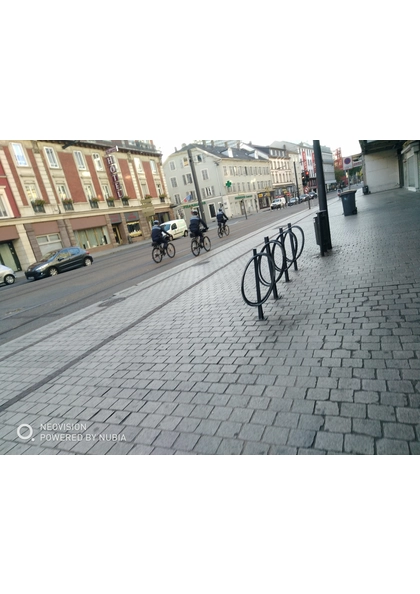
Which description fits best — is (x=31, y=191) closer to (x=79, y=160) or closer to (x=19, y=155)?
(x=19, y=155)

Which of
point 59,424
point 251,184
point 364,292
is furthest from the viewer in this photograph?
point 251,184

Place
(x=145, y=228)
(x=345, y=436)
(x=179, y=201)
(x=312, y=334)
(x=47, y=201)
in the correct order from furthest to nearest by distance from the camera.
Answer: (x=179, y=201) < (x=145, y=228) < (x=47, y=201) < (x=312, y=334) < (x=345, y=436)

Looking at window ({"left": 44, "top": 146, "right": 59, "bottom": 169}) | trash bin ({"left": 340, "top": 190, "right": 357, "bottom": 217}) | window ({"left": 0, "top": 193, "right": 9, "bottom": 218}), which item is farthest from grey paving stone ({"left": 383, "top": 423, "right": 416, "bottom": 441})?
window ({"left": 44, "top": 146, "right": 59, "bottom": 169})

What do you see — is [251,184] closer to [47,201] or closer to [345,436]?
[47,201]

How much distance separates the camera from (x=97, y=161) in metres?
33.1

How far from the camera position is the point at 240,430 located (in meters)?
2.63

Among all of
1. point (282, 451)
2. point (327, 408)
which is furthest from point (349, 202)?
point (282, 451)

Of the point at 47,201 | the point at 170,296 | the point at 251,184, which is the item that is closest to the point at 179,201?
the point at 251,184

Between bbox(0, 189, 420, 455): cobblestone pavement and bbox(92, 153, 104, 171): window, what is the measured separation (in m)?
30.8

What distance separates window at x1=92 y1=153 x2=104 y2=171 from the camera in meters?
32.8

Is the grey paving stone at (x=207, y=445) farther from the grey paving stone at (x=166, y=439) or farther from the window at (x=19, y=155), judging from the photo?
the window at (x=19, y=155)

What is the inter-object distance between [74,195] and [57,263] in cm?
1456

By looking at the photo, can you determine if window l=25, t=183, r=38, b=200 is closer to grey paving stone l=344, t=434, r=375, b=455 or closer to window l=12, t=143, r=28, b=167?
window l=12, t=143, r=28, b=167

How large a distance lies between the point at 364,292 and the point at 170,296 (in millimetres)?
4113
